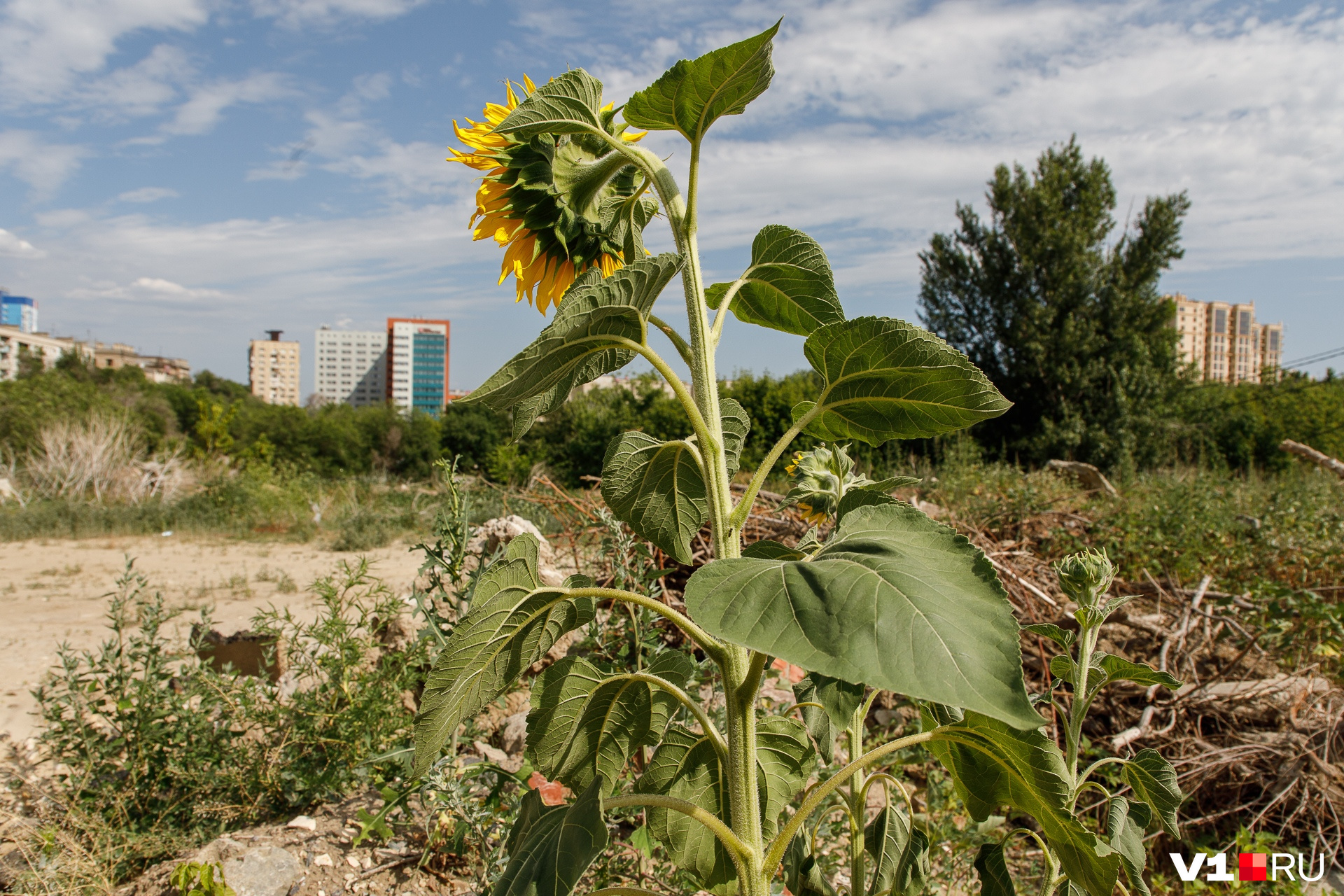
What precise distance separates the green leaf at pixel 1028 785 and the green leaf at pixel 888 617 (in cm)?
22

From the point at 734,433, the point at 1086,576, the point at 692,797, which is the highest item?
the point at 734,433

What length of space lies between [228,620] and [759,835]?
260 inches

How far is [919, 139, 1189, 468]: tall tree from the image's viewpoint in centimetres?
1572

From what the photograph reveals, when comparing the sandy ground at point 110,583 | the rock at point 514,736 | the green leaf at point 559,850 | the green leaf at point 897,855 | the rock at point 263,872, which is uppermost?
the green leaf at point 559,850

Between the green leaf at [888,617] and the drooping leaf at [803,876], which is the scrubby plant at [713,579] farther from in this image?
the drooping leaf at [803,876]

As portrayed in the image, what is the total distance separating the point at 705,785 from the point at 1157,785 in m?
0.63

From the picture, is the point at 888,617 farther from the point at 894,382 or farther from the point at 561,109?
the point at 561,109

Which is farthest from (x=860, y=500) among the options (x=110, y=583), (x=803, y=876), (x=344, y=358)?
(x=344, y=358)

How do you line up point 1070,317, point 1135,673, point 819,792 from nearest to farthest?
point 819,792
point 1135,673
point 1070,317

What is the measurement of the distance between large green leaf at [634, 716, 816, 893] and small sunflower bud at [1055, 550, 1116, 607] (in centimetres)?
48

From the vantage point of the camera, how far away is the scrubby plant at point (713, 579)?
49cm

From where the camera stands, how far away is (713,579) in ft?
1.80

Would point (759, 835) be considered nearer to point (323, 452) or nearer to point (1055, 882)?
point (1055, 882)

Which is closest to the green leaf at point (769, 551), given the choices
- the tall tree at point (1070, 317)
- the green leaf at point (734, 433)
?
the green leaf at point (734, 433)
